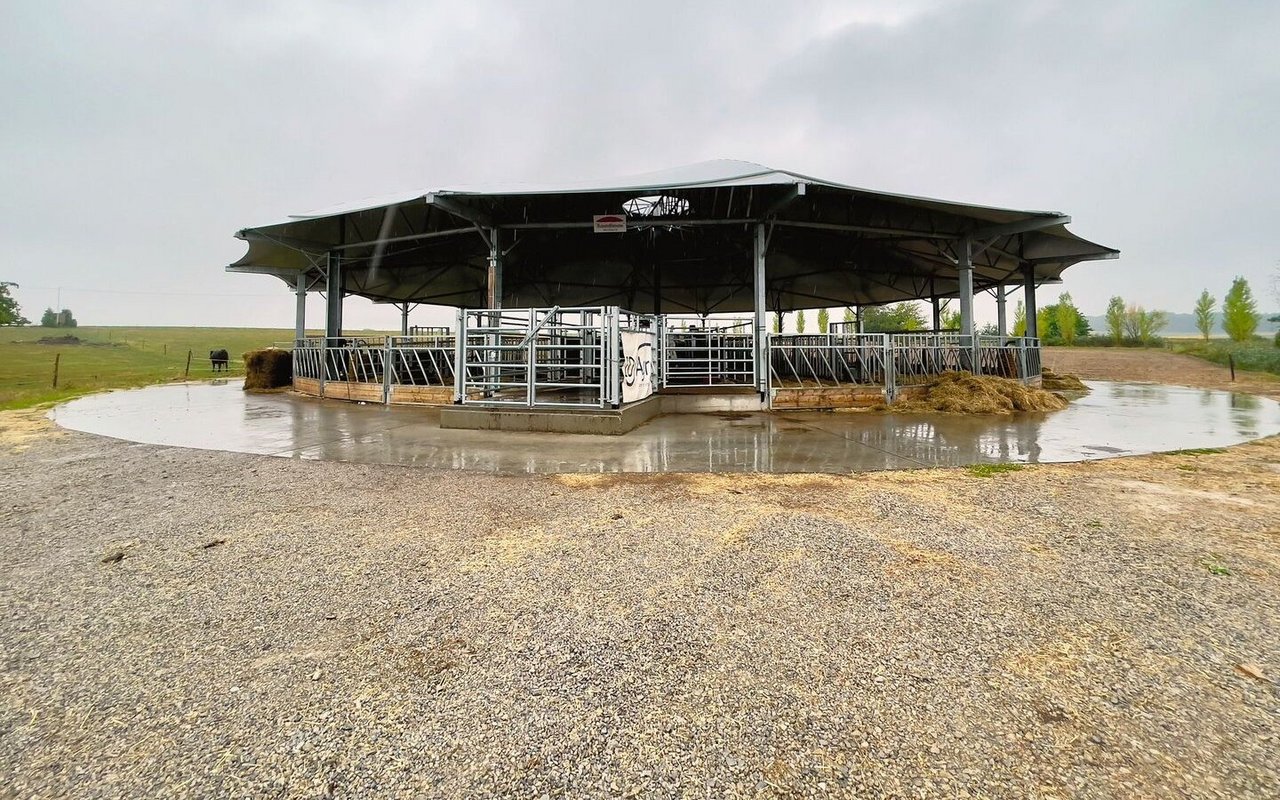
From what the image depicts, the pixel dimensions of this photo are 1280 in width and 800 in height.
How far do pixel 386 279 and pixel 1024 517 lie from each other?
72.1 ft

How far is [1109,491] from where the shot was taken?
4.05m

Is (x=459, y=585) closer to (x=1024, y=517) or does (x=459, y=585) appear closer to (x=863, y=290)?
(x=1024, y=517)

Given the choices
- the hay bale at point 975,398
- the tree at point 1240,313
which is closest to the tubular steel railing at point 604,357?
the hay bale at point 975,398

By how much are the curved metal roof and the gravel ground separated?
825 centimetres

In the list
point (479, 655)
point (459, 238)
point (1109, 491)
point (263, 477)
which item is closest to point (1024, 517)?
point (1109, 491)

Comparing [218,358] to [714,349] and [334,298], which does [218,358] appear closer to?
[334,298]

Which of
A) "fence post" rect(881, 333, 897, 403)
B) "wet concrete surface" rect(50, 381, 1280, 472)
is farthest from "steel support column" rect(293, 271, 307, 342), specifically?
"fence post" rect(881, 333, 897, 403)

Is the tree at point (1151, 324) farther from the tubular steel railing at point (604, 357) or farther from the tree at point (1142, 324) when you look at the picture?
the tubular steel railing at point (604, 357)

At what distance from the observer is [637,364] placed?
28.3ft

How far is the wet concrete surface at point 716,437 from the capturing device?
214 inches

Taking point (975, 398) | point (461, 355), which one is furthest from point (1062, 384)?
point (461, 355)

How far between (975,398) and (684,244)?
36.7 ft

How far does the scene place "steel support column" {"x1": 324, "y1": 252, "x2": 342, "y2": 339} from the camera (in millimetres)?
14938

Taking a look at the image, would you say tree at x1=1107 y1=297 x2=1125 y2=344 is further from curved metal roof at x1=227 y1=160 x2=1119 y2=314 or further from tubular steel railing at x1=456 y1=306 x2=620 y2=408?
tubular steel railing at x1=456 y1=306 x2=620 y2=408
